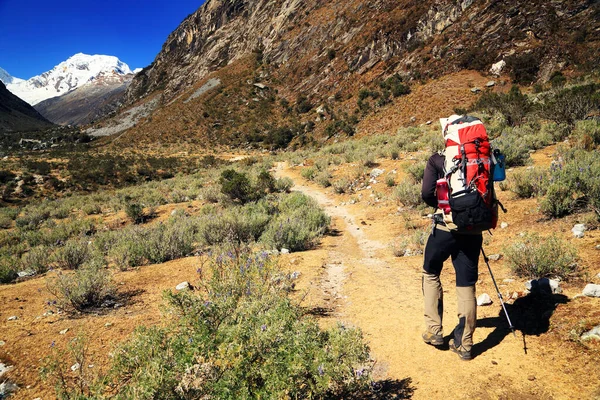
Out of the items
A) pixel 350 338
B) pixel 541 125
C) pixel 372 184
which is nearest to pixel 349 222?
pixel 372 184

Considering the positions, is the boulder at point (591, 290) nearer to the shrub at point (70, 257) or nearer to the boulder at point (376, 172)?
the shrub at point (70, 257)

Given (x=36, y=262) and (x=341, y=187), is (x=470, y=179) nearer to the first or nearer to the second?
(x=36, y=262)

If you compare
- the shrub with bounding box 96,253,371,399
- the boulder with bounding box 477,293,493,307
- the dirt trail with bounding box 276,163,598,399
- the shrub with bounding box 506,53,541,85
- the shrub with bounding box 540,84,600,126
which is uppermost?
the shrub with bounding box 506,53,541,85

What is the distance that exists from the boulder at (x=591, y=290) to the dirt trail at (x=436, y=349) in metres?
0.89

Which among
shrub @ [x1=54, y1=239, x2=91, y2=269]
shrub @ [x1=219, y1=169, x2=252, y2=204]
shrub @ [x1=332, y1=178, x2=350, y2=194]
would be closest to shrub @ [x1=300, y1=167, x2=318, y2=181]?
shrub @ [x1=332, y1=178, x2=350, y2=194]

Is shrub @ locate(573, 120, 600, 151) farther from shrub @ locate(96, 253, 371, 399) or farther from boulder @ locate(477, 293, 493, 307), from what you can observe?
shrub @ locate(96, 253, 371, 399)

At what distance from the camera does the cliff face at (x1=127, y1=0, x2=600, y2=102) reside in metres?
23.3

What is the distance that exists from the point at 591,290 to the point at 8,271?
986 centimetres

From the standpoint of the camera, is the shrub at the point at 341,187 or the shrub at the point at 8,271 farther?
the shrub at the point at 341,187

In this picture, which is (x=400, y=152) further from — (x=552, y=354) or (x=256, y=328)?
(x=256, y=328)

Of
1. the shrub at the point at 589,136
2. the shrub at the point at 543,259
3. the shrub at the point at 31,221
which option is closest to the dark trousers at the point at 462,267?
the shrub at the point at 543,259

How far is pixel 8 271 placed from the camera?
6.56m

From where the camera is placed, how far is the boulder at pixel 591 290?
11.3ft

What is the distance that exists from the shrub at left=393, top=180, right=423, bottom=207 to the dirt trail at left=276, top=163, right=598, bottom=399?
3.53 meters
